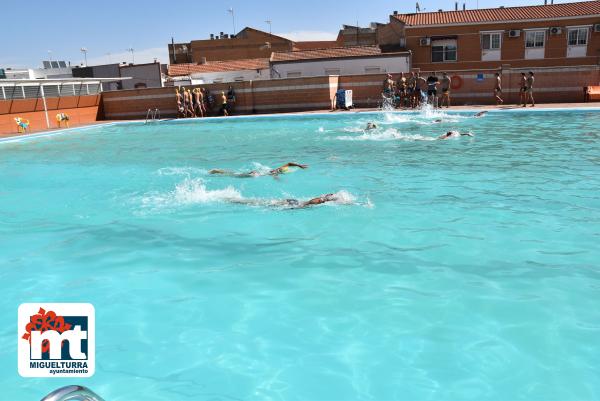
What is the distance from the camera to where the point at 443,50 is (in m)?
33.0

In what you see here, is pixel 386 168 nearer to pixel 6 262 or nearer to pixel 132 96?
pixel 6 262

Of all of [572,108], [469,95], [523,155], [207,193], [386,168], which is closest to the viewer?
[207,193]

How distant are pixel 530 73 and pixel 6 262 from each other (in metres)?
21.3

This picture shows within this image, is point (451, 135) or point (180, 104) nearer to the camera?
point (451, 135)

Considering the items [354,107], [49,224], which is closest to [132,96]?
[354,107]

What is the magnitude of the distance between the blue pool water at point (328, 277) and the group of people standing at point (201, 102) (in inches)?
616

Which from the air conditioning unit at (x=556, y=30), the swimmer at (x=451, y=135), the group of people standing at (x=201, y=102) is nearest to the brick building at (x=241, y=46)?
the group of people standing at (x=201, y=102)

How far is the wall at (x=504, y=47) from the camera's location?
31.1m

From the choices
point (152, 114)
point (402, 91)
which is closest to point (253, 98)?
point (152, 114)

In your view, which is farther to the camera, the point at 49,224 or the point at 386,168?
the point at 386,168

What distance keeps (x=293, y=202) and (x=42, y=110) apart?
819 inches

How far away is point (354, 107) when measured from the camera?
85.5ft

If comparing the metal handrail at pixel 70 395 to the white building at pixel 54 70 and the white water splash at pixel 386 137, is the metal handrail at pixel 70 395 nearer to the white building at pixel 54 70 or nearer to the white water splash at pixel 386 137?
the white water splash at pixel 386 137

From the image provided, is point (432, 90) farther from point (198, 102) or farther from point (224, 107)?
point (198, 102)
